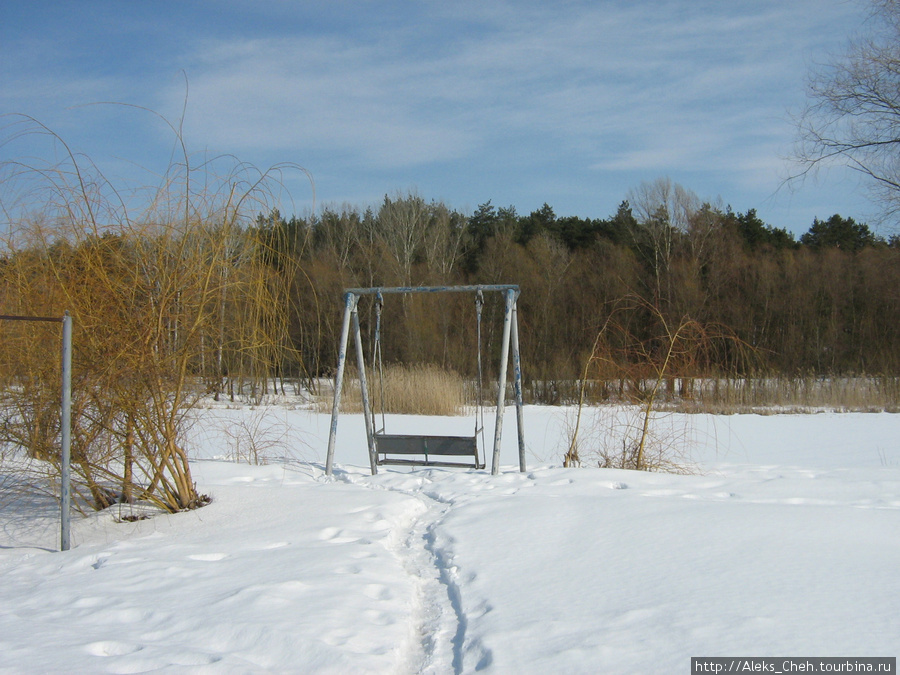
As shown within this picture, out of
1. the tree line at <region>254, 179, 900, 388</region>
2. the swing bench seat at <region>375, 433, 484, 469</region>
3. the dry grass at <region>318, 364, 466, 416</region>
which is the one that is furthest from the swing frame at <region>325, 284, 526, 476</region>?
the tree line at <region>254, 179, 900, 388</region>

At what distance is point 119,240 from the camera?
4703 mm

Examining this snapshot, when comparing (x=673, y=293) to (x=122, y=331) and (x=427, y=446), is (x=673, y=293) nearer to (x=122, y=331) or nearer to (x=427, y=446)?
(x=427, y=446)

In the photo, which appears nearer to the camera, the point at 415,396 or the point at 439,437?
the point at 439,437

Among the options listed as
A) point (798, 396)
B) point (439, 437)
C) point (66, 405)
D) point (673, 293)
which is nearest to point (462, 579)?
point (66, 405)

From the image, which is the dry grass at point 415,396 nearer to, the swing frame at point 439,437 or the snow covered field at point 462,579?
the swing frame at point 439,437

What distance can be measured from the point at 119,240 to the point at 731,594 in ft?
13.9

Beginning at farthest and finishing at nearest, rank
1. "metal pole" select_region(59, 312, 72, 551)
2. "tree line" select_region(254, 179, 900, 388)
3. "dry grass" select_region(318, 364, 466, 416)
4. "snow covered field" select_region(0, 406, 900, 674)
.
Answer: "tree line" select_region(254, 179, 900, 388)
"dry grass" select_region(318, 364, 466, 416)
"metal pole" select_region(59, 312, 72, 551)
"snow covered field" select_region(0, 406, 900, 674)

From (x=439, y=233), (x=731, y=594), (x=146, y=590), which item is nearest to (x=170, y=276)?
(x=146, y=590)

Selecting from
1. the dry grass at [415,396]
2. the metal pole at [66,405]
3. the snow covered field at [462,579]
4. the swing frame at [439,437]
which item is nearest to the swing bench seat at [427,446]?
the swing frame at [439,437]

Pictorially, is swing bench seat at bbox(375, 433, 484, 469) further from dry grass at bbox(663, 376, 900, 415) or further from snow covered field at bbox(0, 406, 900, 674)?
dry grass at bbox(663, 376, 900, 415)

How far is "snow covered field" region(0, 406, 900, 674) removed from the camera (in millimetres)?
2711

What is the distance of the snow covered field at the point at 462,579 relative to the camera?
2.71m

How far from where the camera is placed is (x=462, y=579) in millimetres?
3676

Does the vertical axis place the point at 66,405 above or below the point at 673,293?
below
